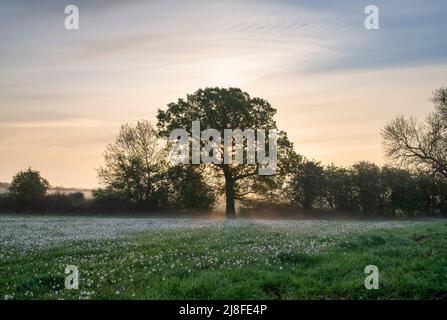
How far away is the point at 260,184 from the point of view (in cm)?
5472

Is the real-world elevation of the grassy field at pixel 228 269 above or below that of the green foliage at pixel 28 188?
below

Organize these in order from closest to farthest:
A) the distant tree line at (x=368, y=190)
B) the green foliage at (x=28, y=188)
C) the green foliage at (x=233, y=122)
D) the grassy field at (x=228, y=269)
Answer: the grassy field at (x=228, y=269) < the green foliage at (x=233, y=122) < the distant tree line at (x=368, y=190) < the green foliage at (x=28, y=188)

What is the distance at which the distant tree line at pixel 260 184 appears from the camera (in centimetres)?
5450

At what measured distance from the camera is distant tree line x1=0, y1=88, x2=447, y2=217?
179ft

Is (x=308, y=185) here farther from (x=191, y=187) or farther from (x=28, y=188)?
(x=28, y=188)

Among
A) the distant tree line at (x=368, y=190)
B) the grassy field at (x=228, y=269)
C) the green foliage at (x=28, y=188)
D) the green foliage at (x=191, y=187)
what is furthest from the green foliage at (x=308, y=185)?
the grassy field at (x=228, y=269)

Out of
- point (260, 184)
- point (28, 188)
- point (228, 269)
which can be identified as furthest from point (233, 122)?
point (228, 269)

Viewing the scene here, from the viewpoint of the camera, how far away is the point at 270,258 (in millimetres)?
14797

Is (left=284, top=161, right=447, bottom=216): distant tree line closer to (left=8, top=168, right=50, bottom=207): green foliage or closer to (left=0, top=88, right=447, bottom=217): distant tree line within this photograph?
(left=0, top=88, right=447, bottom=217): distant tree line

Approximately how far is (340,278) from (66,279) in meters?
7.02

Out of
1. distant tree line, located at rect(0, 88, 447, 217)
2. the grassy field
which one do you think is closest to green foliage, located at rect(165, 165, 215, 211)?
distant tree line, located at rect(0, 88, 447, 217)

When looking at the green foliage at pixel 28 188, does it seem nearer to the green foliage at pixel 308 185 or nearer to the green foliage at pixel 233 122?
the green foliage at pixel 233 122
